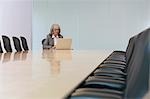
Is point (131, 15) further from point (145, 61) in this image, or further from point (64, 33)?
point (145, 61)

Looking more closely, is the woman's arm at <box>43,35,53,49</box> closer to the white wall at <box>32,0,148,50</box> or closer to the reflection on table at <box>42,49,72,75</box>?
the reflection on table at <box>42,49,72,75</box>

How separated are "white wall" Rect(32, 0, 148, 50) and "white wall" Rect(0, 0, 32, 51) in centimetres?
19

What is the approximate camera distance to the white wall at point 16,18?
8.59 metres

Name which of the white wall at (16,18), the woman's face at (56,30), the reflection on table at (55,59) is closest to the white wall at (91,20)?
the white wall at (16,18)

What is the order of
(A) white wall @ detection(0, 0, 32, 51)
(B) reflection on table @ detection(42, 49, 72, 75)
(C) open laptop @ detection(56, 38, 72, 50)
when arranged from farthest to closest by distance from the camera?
(A) white wall @ detection(0, 0, 32, 51)
(C) open laptop @ detection(56, 38, 72, 50)
(B) reflection on table @ detection(42, 49, 72, 75)

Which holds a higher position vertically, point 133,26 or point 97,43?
point 133,26

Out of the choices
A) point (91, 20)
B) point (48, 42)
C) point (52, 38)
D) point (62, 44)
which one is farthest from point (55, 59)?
point (91, 20)

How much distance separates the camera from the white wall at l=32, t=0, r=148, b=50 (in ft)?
28.2

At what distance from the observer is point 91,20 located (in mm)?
8820

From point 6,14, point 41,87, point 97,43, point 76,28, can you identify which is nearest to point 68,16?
point 76,28

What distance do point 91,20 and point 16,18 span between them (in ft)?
7.28

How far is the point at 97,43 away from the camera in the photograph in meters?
8.74

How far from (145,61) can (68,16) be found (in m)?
8.02

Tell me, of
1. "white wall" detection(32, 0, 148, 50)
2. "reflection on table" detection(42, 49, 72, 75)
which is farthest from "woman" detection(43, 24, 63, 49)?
"white wall" detection(32, 0, 148, 50)
